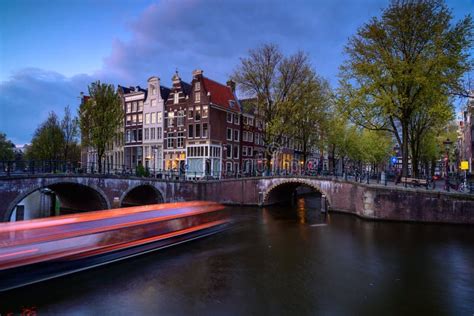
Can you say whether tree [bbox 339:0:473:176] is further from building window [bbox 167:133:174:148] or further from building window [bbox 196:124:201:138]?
building window [bbox 167:133:174:148]

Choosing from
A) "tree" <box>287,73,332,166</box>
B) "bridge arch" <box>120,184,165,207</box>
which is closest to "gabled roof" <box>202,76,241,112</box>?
"tree" <box>287,73,332,166</box>

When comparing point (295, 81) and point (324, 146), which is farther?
point (324, 146)

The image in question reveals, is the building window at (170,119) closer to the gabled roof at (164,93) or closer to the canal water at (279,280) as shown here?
the gabled roof at (164,93)

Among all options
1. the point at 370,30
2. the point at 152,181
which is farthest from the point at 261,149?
the point at 370,30

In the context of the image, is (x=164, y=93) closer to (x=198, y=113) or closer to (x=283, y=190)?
(x=198, y=113)

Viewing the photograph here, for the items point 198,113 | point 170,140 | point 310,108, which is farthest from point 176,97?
point 310,108

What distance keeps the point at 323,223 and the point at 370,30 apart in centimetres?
1630

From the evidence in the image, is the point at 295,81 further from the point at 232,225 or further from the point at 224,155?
the point at 232,225

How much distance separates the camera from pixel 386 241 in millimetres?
18672

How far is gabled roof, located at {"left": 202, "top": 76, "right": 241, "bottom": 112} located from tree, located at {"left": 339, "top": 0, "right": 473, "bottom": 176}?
2284 cm

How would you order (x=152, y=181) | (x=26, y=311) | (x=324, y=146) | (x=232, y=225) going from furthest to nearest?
(x=324, y=146)
(x=152, y=181)
(x=232, y=225)
(x=26, y=311)

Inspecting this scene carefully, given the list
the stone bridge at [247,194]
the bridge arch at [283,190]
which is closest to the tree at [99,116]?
the stone bridge at [247,194]

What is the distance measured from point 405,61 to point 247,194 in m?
19.8

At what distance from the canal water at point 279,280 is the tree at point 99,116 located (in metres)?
22.0
